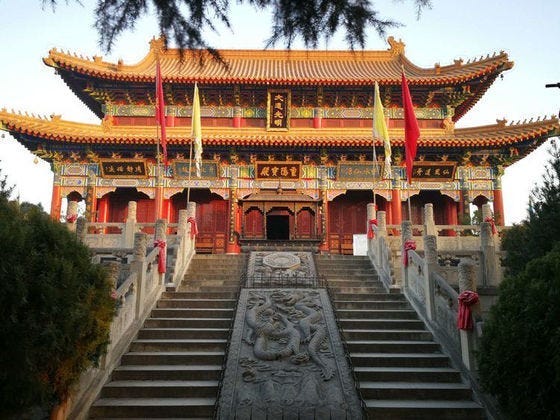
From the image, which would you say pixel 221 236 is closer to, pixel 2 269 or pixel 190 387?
pixel 190 387

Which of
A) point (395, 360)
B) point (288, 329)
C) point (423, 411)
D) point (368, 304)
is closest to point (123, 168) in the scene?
point (368, 304)

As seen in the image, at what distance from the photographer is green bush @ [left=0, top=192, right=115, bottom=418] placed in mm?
4098

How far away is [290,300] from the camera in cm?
858

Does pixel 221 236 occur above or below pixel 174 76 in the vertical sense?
below

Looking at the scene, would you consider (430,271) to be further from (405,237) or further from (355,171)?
(355,171)

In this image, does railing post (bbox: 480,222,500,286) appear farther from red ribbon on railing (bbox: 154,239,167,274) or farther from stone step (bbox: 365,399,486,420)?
red ribbon on railing (bbox: 154,239,167,274)

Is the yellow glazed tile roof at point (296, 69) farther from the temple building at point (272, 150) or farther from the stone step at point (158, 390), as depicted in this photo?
the stone step at point (158, 390)

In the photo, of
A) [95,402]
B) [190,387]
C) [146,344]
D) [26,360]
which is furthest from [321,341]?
[26,360]

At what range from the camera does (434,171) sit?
16.8 m

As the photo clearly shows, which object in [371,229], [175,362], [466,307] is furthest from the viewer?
[371,229]

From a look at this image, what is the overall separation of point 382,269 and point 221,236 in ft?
24.9

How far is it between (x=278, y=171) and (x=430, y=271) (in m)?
9.47

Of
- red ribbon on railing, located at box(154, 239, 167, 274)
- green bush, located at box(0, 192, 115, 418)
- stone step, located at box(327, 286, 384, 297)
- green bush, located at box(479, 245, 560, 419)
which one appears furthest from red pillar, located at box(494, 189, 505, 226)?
green bush, located at box(0, 192, 115, 418)

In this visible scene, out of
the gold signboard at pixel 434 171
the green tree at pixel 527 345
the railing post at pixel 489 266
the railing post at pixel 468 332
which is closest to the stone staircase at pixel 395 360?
the railing post at pixel 468 332
